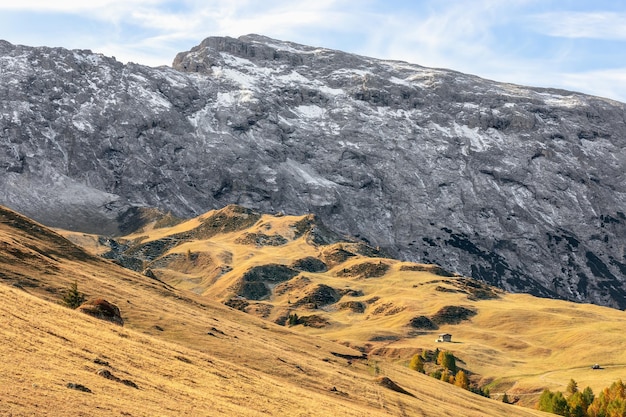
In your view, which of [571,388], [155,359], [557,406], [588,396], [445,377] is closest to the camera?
[155,359]

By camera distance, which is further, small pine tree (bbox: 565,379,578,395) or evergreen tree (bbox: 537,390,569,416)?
small pine tree (bbox: 565,379,578,395)

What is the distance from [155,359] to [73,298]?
2386cm

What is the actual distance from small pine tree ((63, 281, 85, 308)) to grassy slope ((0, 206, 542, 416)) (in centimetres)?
147

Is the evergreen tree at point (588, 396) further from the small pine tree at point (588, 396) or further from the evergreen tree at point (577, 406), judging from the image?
the evergreen tree at point (577, 406)

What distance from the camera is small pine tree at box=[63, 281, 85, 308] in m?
77.0

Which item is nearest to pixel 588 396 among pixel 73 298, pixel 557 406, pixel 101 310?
pixel 557 406

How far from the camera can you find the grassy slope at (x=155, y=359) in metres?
41.8

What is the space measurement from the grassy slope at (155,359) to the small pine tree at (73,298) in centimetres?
147

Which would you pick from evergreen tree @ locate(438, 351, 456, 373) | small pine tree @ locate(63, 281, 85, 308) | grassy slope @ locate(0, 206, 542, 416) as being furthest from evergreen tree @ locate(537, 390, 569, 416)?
small pine tree @ locate(63, 281, 85, 308)

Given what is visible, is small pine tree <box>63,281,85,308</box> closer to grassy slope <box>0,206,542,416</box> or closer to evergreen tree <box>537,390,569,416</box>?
grassy slope <box>0,206,542,416</box>

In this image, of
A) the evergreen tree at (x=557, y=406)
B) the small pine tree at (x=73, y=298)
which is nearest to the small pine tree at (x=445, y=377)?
the evergreen tree at (x=557, y=406)

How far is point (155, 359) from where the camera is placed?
189 feet

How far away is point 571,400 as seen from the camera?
444 feet

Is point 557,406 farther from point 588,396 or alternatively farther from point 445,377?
point 445,377
